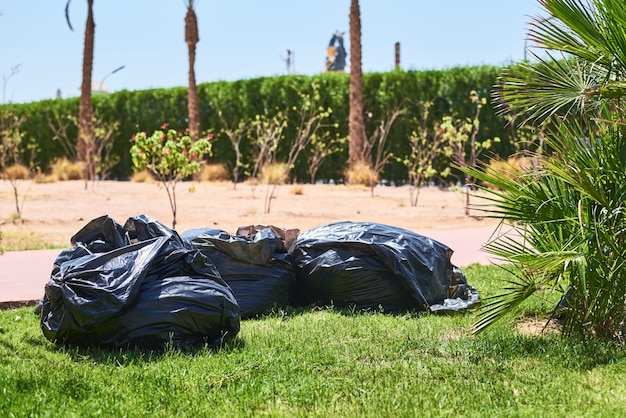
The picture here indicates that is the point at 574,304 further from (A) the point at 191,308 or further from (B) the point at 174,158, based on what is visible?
(B) the point at 174,158

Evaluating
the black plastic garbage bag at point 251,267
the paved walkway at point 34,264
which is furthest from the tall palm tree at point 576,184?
the black plastic garbage bag at point 251,267

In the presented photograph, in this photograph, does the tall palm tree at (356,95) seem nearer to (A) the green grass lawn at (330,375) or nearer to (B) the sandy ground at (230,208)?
(B) the sandy ground at (230,208)

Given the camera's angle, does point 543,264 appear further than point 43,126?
No

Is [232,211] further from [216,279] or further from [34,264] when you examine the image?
[216,279]

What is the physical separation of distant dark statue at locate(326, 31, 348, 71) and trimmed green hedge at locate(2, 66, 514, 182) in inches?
581

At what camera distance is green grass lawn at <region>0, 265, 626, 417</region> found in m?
3.38

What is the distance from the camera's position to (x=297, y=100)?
20703 millimetres

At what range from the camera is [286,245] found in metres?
6.08

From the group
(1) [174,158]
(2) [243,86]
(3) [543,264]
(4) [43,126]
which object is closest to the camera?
(3) [543,264]

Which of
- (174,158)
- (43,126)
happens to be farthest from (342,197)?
(43,126)

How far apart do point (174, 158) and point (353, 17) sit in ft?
29.1

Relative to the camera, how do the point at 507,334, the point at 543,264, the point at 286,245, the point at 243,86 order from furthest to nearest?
the point at 243,86 < the point at 286,245 < the point at 507,334 < the point at 543,264

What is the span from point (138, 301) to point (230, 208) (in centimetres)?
946

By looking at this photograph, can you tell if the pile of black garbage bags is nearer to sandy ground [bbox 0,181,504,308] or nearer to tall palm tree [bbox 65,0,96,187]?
sandy ground [bbox 0,181,504,308]
